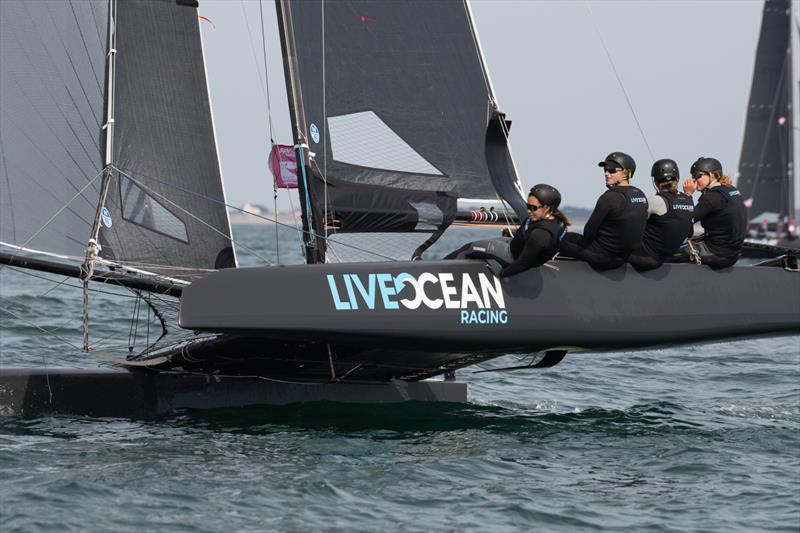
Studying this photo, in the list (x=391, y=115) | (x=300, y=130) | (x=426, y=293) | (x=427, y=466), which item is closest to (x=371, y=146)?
(x=391, y=115)

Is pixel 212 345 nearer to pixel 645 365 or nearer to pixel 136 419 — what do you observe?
pixel 136 419

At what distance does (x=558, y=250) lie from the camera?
7516 millimetres

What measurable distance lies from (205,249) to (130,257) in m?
0.62

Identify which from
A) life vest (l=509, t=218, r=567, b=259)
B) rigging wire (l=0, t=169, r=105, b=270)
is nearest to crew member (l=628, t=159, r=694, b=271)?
life vest (l=509, t=218, r=567, b=259)

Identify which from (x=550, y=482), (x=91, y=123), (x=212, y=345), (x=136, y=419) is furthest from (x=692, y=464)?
(x=91, y=123)

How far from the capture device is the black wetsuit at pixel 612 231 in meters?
7.46

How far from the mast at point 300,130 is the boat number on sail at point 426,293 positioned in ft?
4.70

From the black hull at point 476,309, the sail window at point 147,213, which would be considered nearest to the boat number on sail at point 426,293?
the black hull at point 476,309

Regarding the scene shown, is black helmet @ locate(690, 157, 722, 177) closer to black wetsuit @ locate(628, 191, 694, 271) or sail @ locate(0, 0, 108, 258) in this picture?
black wetsuit @ locate(628, 191, 694, 271)

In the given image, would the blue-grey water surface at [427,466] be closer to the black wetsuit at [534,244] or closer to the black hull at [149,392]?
the black hull at [149,392]

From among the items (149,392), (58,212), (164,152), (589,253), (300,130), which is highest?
(300,130)

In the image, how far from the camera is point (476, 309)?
7.27 meters

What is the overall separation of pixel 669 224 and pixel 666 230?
1.7 inches

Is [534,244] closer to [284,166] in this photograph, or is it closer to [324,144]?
[324,144]
